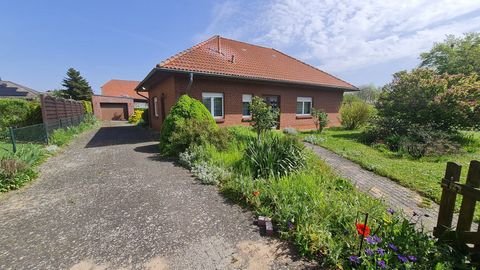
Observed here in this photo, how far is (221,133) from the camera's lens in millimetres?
7227

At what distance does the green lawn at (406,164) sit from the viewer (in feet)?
15.8

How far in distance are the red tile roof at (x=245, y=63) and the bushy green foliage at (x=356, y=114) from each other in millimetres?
2148

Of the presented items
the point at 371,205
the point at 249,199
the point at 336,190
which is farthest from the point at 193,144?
the point at 371,205

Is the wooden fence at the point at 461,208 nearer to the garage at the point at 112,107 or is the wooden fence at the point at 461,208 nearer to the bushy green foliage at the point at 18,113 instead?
the bushy green foliage at the point at 18,113

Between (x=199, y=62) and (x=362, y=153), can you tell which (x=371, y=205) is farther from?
(x=199, y=62)

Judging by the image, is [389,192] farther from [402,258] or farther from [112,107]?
[112,107]

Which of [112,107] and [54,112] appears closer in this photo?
[54,112]

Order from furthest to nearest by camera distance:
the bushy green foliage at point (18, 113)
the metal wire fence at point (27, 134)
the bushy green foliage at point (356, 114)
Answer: the bushy green foliage at point (356, 114) → the bushy green foliage at point (18, 113) → the metal wire fence at point (27, 134)

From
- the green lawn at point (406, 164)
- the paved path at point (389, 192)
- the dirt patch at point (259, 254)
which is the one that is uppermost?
the green lawn at point (406, 164)

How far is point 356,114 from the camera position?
1362 centimetres

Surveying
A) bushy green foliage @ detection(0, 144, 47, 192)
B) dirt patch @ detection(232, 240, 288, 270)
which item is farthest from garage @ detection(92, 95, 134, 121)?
dirt patch @ detection(232, 240, 288, 270)

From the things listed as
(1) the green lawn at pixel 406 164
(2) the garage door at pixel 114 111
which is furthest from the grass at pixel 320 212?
(2) the garage door at pixel 114 111

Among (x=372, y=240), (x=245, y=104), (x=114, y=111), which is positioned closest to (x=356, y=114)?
(x=245, y=104)

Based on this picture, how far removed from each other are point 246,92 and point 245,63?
79.6 inches
